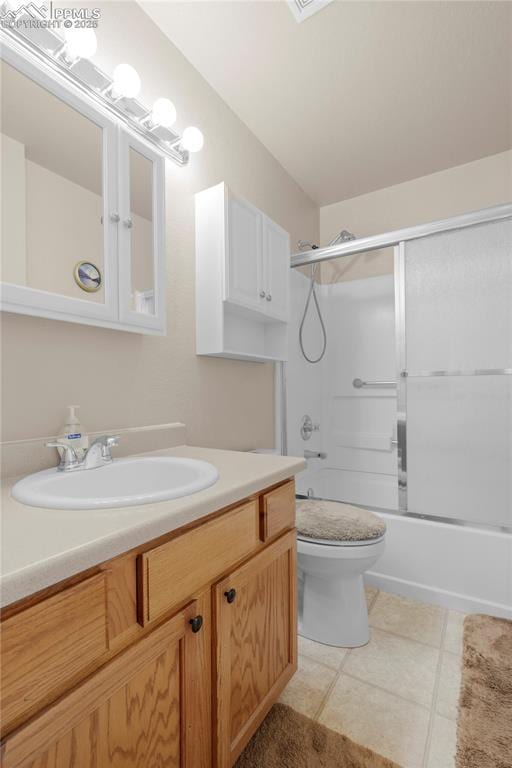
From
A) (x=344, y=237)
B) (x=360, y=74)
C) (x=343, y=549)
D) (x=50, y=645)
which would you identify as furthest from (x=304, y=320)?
(x=50, y=645)

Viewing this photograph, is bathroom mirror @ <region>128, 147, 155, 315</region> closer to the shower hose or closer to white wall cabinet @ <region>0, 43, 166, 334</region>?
white wall cabinet @ <region>0, 43, 166, 334</region>

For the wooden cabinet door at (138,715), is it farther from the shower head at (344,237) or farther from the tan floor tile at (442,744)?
the shower head at (344,237)

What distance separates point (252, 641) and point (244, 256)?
137 cm

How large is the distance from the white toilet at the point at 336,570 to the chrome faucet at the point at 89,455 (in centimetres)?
83

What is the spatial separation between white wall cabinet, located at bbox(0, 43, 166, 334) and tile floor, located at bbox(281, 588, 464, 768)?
135 cm

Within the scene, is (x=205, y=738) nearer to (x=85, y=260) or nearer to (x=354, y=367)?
(x=85, y=260)

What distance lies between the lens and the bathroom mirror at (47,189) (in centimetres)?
90

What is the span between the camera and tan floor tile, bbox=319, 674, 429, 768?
104 cm

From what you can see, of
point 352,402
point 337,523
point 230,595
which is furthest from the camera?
point 352,402

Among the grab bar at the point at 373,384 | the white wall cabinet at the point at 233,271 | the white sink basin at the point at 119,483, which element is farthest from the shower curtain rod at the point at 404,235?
the white sink basin at the point at 119,483

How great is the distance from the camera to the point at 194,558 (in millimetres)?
748

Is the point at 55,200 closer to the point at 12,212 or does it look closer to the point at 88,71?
the point at 12,212

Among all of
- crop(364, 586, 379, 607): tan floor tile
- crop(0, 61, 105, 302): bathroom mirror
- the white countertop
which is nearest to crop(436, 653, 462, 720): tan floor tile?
crop(364, 586, 379, 607): tan floor tile

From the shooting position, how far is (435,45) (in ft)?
5.03
